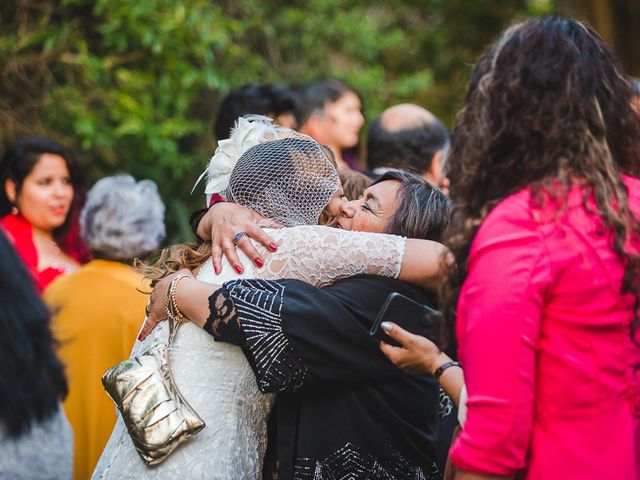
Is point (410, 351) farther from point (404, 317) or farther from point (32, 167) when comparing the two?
point (32, 167)

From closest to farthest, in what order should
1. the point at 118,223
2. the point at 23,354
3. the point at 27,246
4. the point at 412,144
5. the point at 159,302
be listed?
the point at 23,354 → the point at 159,302 → the point at 118,223 → the point at 412,144 → the point at 27,246

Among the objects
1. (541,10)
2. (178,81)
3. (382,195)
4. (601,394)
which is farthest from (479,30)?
(601,394)

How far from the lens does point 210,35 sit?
6.25 m

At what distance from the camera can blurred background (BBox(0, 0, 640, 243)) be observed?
6344 mm

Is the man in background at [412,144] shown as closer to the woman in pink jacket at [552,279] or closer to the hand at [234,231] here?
the hand at [234,231]

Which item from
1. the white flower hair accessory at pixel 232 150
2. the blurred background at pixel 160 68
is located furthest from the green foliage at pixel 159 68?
the white flower hair accessory at pixel 232 150

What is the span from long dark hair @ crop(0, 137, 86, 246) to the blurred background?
1.06 metres

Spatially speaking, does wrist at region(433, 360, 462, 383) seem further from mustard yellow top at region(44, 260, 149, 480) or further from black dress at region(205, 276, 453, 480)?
mustard yellow top at region(44, 260, 149, 480)

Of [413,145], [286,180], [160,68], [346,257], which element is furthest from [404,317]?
[160,68]

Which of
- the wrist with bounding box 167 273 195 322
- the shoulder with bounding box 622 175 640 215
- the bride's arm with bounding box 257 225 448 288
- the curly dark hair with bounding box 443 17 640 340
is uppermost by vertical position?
the curly dark hair with bounding box 443 17 640 340

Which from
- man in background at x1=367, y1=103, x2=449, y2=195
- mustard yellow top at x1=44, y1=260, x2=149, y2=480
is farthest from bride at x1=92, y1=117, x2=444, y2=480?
man in background at x1=367, y1=103, x2=449, y2=195

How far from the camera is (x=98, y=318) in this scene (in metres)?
4.04

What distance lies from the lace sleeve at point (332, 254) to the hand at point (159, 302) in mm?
A: 327

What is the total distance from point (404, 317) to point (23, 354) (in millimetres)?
1081
